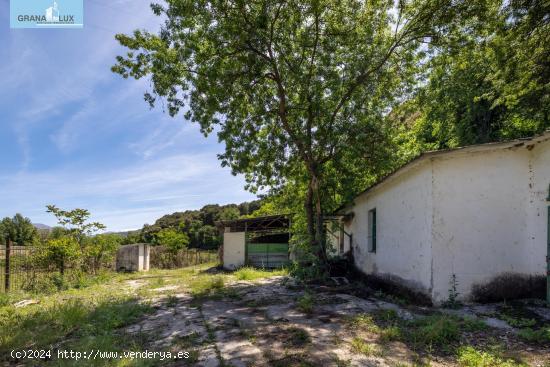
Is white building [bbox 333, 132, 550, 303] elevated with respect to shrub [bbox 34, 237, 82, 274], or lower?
elevated

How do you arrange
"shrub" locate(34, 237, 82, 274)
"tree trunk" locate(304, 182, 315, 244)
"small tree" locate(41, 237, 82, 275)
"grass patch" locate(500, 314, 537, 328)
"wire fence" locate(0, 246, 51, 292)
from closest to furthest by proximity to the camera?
"grass patch" locate(500, 314, 537, 328)
"wire fence" locate(0, 246, 51, 292)
"tree trunk" locate(304, 182, 315, 244)
"shrub" locate(34, 237, 82, 274)
"small tree" locate(41, 237, 82, 275)

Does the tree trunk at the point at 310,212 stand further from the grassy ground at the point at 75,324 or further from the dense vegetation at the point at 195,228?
the dense vegetation at the point at 195,228

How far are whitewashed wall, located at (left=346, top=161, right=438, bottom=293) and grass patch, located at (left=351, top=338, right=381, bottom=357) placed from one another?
251 centimetres

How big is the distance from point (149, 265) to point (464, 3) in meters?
21.0

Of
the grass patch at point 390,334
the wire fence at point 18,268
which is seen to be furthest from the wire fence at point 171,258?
the grass patch at point 390,334

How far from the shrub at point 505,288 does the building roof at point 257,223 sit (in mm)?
12875

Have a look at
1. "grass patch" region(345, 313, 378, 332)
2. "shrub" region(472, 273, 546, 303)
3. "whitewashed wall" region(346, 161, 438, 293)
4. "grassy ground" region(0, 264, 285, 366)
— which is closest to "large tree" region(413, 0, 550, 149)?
"whitewashed wall" region(346, 161, 438, 293)

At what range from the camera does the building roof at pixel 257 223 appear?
19094mm

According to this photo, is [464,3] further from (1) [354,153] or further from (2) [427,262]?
(2) [427,262]

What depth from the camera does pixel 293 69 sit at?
33.4 ft

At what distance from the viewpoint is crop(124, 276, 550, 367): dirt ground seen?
13.3 feet

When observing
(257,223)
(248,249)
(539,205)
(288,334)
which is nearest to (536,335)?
(539,205)

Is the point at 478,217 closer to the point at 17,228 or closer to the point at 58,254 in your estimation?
the point at 58,254

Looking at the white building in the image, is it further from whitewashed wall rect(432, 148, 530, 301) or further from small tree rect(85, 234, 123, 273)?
small tree rect(85, 234, 123, 273)
